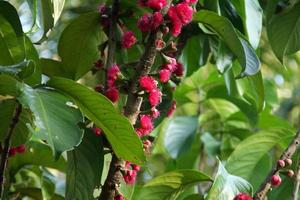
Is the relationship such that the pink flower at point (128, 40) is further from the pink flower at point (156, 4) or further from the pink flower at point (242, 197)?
the pink flower at point (242, 197)

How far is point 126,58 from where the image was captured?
1.20 metres

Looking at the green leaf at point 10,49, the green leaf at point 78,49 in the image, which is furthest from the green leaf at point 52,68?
the green leaf at point 10,49

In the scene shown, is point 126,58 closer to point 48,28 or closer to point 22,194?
point 48,28

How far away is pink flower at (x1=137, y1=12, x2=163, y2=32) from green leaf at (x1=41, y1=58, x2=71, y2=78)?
0.96 feet

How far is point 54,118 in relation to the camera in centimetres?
80

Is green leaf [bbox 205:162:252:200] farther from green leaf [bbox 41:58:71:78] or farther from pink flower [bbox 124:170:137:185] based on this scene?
green leaf [bbox 41:58:71:78]

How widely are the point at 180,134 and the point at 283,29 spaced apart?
518mm

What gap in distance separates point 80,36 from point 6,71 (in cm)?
40

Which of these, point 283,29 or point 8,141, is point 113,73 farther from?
point 283,29

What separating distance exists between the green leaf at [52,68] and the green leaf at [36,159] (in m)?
0.21

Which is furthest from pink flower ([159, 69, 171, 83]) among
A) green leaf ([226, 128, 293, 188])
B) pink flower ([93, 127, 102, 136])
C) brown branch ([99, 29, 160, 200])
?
green leaf ([226, 128, 293, 188])

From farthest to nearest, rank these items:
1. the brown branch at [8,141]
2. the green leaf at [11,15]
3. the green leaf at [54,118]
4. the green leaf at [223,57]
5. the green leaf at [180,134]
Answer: the green leaf at [180,134] < the green leaf at [223,57] < the green leaf at [11,15] < the brown branch at [8,141] < the green leaf at [54,118]

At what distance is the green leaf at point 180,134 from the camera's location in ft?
5.19

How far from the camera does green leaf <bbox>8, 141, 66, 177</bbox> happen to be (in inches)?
53.2
